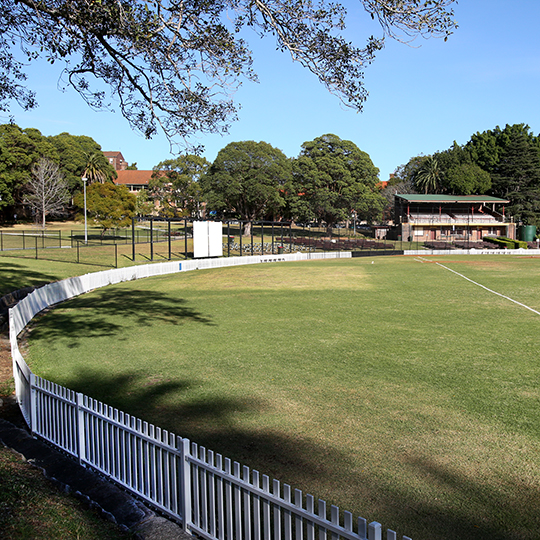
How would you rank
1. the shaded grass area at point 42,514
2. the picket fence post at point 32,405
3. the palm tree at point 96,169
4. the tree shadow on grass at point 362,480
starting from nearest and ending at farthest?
the shaded grass area at point 42,514, the tree shadow on grass at point 362,480, the picket fence post at point 32,405, the palm tree at point 96,169

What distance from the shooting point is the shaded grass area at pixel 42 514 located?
5039mm

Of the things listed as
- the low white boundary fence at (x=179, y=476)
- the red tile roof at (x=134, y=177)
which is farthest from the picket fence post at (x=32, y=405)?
the red tile roof at (x=134, y=177)

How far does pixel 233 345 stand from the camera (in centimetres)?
A: 1438

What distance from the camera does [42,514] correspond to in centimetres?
534

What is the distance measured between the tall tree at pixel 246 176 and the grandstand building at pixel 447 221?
21.0 meters

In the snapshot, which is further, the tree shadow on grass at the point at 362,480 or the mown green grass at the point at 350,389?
the mown green grass at the point at 350,389

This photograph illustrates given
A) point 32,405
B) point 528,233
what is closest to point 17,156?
point 32,405

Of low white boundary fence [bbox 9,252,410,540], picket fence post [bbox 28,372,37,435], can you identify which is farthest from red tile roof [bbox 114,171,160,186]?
picket fence post [bbox 28,372,37,435]

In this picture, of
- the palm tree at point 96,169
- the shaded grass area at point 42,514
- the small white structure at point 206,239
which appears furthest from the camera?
the palm tree at point 96,169

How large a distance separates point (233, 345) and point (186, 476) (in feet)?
29.5

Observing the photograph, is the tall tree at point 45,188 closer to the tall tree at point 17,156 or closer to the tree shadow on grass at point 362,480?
the tall tree at point 17,156

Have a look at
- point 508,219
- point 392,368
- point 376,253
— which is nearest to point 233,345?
point 392,368

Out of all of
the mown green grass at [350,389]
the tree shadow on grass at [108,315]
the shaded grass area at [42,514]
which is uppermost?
the shaded grass area at [42,514]

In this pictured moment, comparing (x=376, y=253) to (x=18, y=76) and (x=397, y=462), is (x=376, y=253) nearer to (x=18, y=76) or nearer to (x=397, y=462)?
(x=18, y=76)
